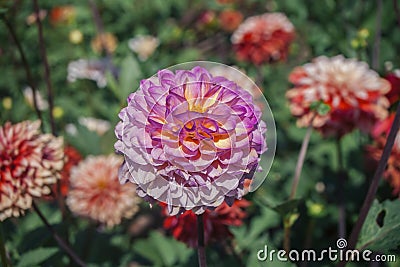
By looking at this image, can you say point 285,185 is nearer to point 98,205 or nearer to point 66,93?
point 98,205

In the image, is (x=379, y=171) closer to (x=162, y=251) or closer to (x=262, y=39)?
(x=162, y=251)

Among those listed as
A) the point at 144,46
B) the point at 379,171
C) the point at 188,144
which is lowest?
the point at 144,46

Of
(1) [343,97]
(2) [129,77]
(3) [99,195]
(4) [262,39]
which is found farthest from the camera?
(4) [262,39]

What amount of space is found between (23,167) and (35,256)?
227 mm

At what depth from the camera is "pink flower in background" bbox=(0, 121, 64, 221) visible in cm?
110

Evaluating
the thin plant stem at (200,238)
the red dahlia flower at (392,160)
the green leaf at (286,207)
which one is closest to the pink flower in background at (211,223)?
the green leaf at (286,207)

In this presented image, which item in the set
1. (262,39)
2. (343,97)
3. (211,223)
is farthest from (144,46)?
(211,223)

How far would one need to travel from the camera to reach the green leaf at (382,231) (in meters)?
1.08

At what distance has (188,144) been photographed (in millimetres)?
833

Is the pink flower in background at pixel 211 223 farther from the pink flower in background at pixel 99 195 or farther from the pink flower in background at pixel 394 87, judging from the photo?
the pink flower in background at pixel 394 87

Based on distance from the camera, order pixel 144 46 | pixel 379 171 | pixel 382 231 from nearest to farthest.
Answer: pixel 379 171
pixel 382 231
pixel 144 46

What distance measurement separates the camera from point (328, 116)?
1.36 metres

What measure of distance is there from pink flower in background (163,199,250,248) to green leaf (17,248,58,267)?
0.27 meters

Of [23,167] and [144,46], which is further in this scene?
[144,46]
